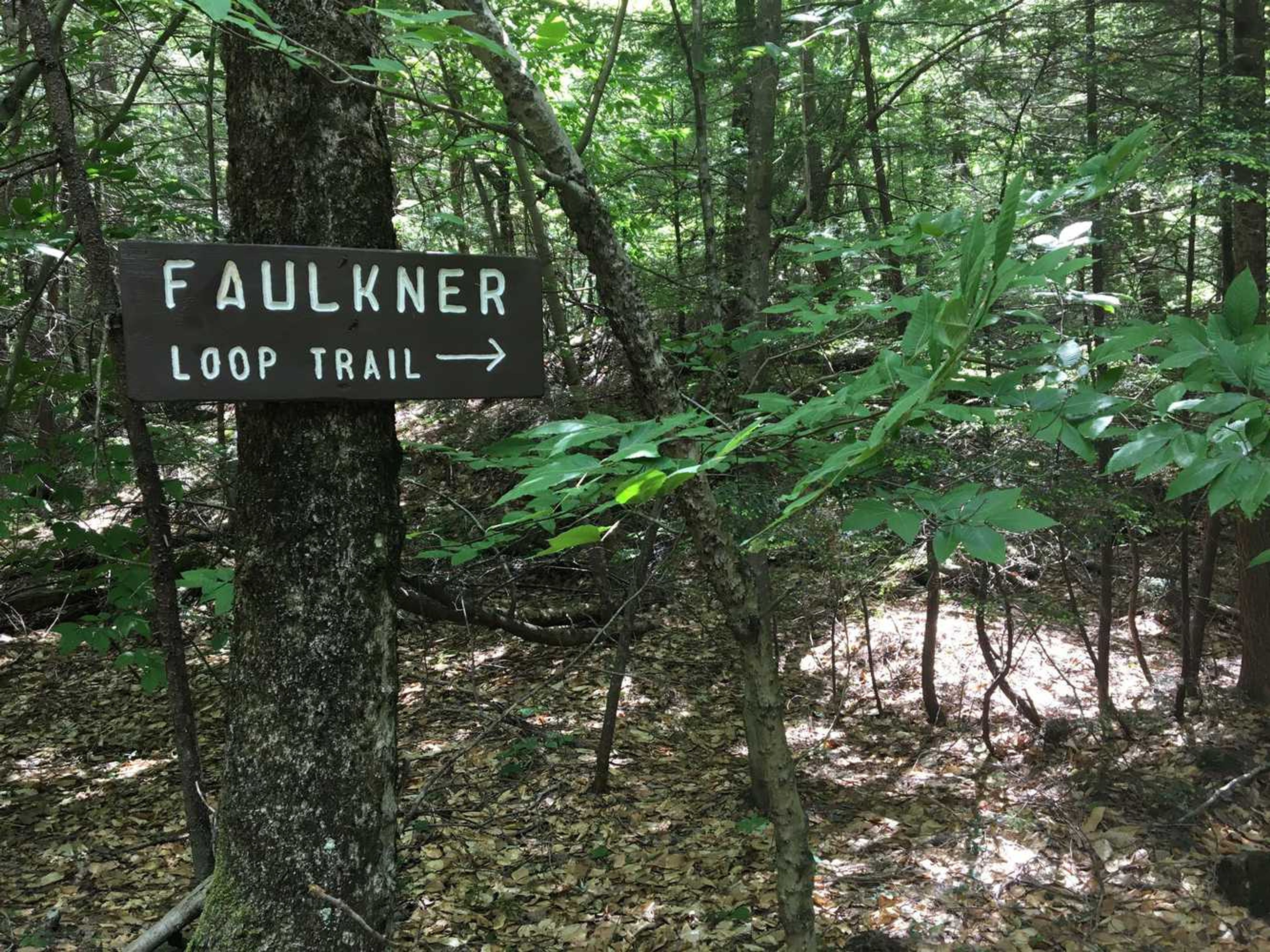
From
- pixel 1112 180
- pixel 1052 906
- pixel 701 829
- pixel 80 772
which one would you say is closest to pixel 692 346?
pixel 1112 180

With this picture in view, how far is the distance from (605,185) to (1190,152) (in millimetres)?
3001

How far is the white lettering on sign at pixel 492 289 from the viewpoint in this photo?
1.66 m

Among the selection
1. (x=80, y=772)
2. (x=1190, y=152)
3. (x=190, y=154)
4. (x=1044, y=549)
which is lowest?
(x=80, y=772)

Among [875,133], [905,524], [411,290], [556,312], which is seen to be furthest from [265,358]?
[875,133]

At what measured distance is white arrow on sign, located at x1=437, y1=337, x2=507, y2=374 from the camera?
1.65 metres

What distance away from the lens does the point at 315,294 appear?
1540 millimetres

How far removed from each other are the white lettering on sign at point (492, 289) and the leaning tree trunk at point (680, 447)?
27cm

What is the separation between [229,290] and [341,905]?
115 centimetres

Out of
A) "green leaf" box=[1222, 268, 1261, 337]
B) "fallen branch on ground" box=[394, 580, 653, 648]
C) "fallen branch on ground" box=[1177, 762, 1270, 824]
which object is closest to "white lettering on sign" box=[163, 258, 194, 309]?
"green leaf" box=[1222, 268, 1261, 337]

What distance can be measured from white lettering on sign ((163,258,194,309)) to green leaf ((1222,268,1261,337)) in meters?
1.67

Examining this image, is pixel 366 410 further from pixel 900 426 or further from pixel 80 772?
pixel 80 772

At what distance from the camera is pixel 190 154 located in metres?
6.95

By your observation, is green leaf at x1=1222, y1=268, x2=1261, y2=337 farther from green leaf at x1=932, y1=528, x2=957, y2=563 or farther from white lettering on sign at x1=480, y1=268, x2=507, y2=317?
white lettering on sign at x1=480, y1=268, x2=507, y2=317

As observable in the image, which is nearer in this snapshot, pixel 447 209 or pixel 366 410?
pixel 366 410
